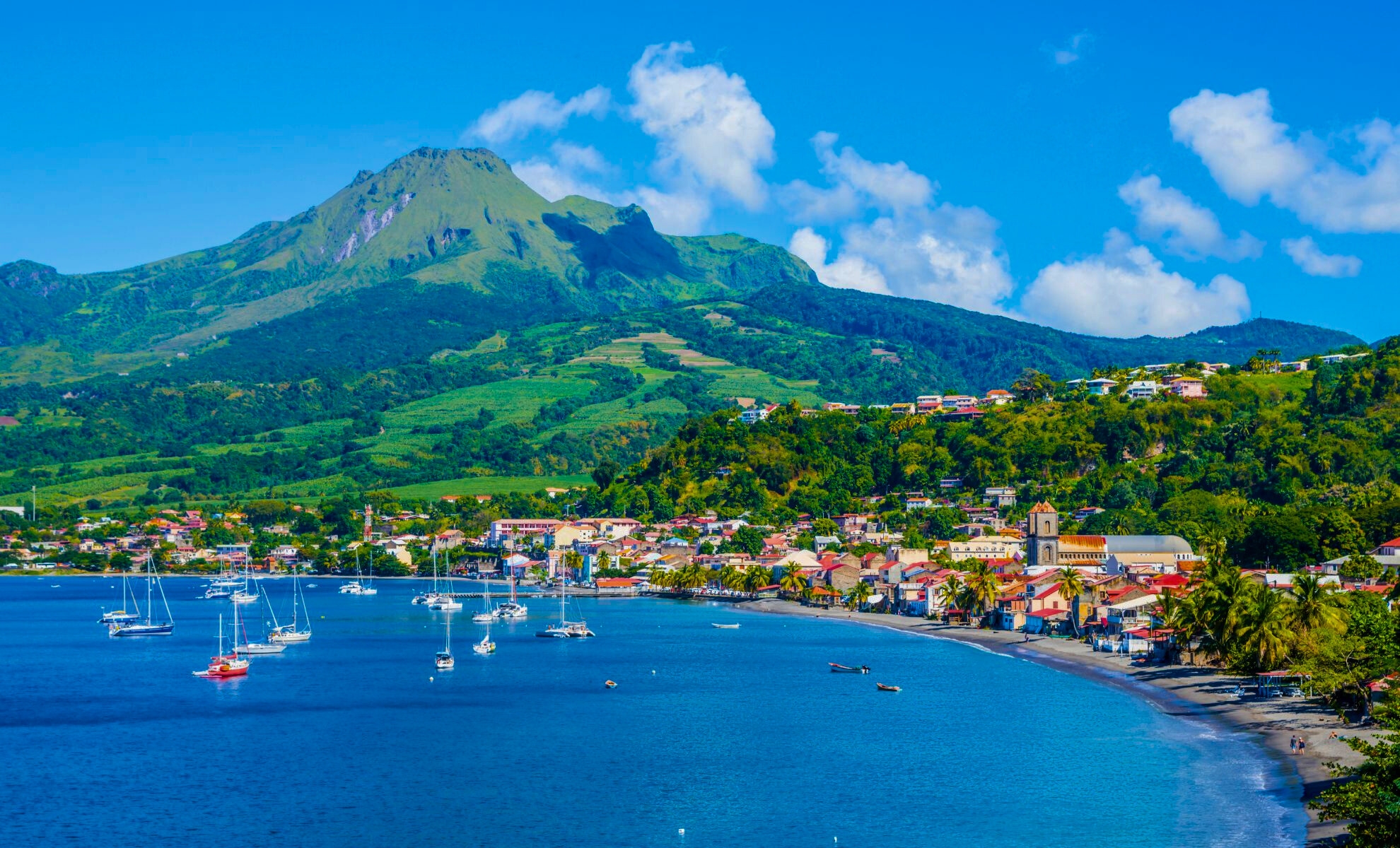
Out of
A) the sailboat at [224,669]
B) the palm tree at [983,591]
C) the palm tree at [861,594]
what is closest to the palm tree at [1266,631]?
the palm tree at [983,591]

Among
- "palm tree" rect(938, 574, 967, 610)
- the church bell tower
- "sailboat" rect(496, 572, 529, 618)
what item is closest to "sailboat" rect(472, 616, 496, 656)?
"sailboat" rect(496, 572, 529, 618)

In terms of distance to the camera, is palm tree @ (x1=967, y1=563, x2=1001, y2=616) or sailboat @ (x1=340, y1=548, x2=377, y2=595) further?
sailboat @ (x1=340, y1=548, x2=377, y2=595)

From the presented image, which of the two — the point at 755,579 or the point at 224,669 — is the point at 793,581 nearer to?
the point at 755,579

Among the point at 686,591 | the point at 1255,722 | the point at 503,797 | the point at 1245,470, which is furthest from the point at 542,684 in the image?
the point at 1245,470

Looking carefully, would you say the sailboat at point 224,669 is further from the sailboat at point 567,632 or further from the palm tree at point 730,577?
the palm tree at point 730,577

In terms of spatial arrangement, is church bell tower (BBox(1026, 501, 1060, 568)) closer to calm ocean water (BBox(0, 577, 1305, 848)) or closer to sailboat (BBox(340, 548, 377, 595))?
calm ocean water (BBox(0, 577, 1305, 848))

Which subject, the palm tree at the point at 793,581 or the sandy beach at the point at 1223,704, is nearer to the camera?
the sandy beach at the point at 1223,704
